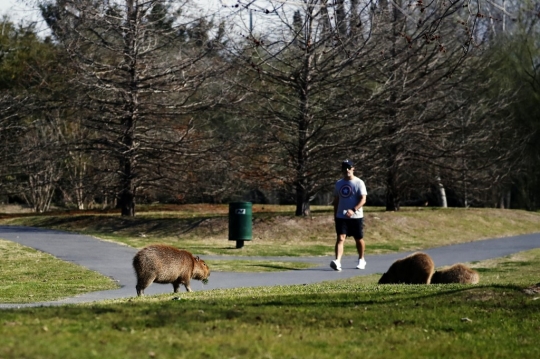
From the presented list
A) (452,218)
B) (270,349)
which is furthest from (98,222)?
(270,349)

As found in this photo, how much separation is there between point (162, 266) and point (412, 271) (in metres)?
4.41

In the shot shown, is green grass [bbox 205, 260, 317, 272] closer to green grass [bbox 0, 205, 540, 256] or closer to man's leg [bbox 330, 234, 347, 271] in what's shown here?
green grass [bbox 0, 205, 540, 256]

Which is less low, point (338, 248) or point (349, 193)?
point (349, 193)

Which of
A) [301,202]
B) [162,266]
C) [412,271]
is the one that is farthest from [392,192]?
[162,266]

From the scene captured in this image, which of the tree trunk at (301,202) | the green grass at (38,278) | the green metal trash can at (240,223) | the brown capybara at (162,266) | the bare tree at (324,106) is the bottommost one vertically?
the green grass at (38,278)

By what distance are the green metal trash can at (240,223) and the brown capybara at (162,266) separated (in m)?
8.39

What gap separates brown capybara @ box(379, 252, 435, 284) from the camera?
1573cm

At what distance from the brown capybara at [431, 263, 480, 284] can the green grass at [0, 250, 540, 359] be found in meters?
4.45

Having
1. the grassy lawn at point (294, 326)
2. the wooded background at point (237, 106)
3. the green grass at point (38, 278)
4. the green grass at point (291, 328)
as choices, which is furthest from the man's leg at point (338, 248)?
the wooded background at point (237, 106)

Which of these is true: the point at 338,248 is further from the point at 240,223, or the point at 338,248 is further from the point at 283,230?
the point at 283,230

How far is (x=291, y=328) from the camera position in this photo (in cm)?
856

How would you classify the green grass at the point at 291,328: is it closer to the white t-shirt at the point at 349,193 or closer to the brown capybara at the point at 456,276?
the brown capybara at the point at 456,276

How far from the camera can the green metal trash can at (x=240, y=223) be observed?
24078mm

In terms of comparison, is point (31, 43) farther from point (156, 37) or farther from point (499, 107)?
point (499, 107)
